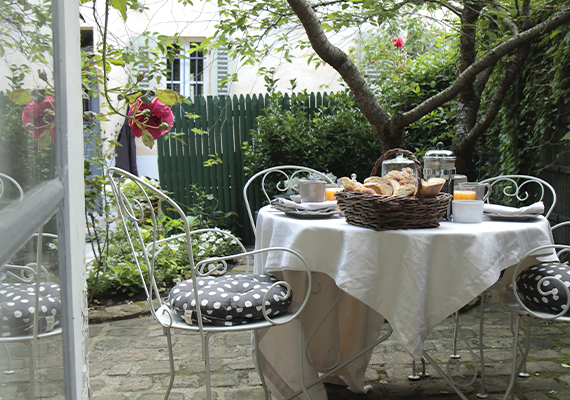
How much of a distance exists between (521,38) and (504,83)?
50 cm

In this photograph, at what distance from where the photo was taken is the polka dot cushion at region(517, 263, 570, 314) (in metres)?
1.87

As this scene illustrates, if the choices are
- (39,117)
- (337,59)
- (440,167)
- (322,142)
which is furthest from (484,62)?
(39,117)

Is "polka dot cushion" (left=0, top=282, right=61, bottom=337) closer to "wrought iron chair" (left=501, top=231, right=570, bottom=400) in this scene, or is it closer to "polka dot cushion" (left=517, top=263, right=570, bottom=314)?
"wrought iron chair" (left=501, top=231, right=570, bottom=400)

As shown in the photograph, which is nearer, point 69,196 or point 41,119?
point 41,119

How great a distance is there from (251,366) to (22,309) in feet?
8.13

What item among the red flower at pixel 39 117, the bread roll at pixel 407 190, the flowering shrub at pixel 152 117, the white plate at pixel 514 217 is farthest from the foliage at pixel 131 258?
the red flower at pixel 39 117

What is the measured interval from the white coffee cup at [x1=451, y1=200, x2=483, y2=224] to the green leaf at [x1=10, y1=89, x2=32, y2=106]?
1.76m

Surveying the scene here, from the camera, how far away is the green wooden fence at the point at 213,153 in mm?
6359

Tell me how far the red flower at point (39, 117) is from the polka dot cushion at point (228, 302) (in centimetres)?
128

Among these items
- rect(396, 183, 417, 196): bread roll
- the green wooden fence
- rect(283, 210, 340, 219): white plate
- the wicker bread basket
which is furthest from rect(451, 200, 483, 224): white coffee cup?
the green wooden fence

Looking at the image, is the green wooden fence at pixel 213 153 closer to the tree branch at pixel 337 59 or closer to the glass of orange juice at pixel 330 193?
the tree branch at pixel 337 59

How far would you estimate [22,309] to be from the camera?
39 cm

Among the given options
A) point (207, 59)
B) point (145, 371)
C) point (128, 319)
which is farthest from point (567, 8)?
point (207, 59)

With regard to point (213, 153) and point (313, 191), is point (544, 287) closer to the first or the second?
point (313, 191)
